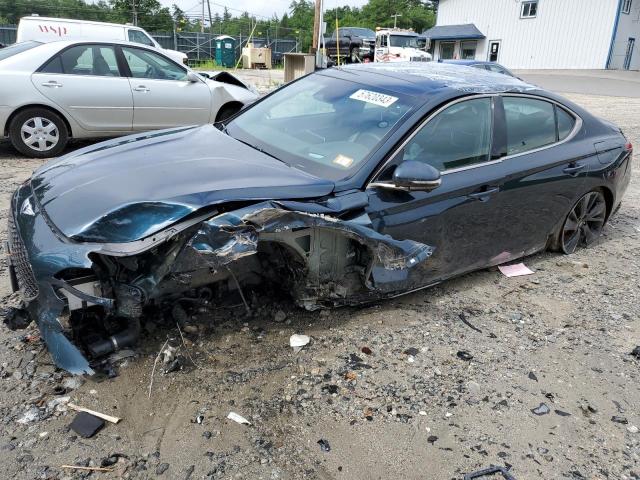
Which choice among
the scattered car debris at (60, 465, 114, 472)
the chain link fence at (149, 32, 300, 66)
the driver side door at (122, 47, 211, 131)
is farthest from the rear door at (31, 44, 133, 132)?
the chain link fence at (149, 32, 300, 66)

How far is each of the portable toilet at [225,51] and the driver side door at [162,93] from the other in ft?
91.3

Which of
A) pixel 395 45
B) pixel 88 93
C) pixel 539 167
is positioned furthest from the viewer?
pixel 395 45

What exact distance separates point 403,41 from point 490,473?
31.2m

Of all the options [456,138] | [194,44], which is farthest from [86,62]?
[194,44]

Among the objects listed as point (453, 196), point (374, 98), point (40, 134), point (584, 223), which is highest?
point (374, 98)

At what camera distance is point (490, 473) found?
7.84ft

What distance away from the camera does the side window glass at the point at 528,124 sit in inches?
155

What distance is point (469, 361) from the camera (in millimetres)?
3191

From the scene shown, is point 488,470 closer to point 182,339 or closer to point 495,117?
point 182,339

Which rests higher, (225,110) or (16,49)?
(16,49)

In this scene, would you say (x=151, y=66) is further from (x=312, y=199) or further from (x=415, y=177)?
(x=415, y=177)

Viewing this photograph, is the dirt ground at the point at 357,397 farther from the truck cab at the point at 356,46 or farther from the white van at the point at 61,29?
the truck cab at the point at 356,46

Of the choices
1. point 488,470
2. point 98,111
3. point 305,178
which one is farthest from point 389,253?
point 98,111

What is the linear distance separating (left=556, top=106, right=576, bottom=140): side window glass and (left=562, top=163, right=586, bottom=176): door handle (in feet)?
0.81
